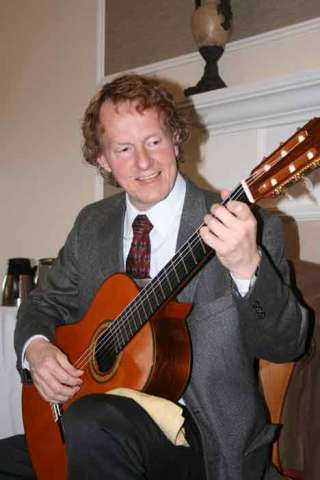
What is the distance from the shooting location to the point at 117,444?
952mm

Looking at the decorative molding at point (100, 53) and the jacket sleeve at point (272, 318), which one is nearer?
the jacket sleeve at point (272, 318)

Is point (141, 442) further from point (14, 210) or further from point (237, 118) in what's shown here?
point (14, 210)

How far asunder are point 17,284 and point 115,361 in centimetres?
132

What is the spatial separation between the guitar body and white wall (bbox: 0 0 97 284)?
56.7 inches

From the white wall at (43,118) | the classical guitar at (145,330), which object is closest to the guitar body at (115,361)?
the classical guitar at (145,330)

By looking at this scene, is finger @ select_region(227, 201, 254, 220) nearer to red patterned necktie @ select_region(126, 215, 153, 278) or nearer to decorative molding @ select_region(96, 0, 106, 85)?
red patterned necktie @ select_region(126, 215, 153, 278)

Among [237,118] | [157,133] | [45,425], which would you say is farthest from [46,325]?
[237,118]

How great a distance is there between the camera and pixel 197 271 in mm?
1170

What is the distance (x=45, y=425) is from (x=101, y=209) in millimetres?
556

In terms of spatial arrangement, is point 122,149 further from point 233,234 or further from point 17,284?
point 17,284

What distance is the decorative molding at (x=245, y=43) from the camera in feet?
6.46

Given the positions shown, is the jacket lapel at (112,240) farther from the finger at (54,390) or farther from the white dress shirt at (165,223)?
the finger at (54,390)

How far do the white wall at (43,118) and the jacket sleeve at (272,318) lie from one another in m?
1.76

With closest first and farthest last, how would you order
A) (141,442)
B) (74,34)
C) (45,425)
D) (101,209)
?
1. (141,442)
2. (45,425)
3. (101,209)
4. (74,34)
